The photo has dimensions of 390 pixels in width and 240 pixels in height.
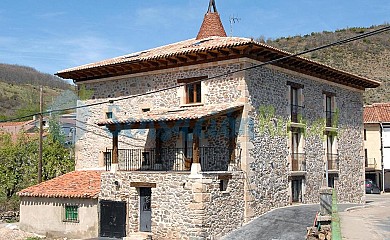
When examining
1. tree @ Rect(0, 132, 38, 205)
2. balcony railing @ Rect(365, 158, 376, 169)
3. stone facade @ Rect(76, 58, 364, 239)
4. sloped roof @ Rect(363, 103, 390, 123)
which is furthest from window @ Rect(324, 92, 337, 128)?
balcony railing @ Rect(365, 158, 376, 169)

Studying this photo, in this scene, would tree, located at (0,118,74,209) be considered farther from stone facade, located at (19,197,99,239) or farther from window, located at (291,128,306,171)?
window, located at (291,128,306,171)

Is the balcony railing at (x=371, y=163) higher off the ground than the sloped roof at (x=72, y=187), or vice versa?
the balcony railing at (x=371, y=163)

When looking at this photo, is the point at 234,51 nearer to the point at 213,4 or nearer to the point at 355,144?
the point at 213,4

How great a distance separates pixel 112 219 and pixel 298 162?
820 cm

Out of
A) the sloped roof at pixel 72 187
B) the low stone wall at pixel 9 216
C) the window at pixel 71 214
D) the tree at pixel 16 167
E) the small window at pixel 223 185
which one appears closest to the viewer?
the small window at pixel 223 185

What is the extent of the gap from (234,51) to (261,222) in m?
6.19

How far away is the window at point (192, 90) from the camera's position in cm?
1897

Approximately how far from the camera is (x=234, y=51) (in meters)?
17.6

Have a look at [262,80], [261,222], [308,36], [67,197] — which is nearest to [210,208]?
[261,222]

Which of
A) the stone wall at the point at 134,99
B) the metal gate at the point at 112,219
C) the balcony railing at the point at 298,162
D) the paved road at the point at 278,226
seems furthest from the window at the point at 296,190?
the metal gate at the point at 112,219

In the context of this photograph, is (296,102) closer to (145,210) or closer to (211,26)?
(211,26)

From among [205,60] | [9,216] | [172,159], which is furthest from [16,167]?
[205,60]

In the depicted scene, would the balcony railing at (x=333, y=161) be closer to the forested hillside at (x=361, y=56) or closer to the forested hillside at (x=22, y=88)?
the forested hillside at (x=361, y=56)

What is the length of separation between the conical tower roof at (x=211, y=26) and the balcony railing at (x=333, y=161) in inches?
→ 304
